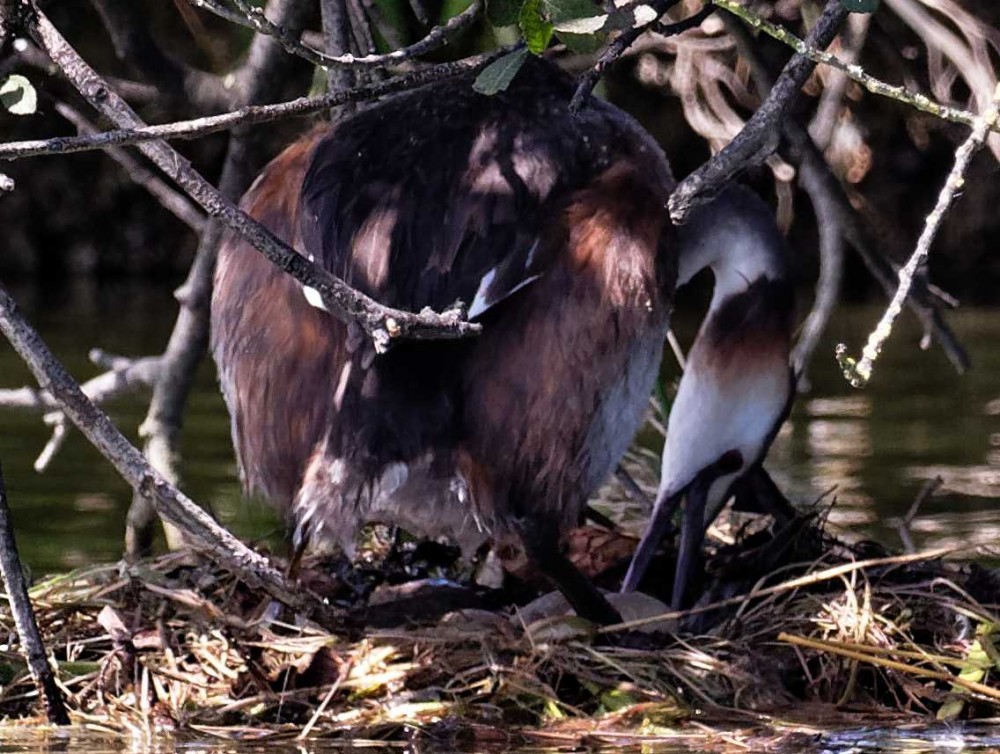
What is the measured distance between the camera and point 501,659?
393 centimetres

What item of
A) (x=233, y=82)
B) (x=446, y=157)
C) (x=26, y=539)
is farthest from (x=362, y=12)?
(x=26, y=539)

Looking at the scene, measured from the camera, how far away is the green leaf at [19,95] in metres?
3.24

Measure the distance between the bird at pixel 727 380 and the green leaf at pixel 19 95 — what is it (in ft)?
5.98

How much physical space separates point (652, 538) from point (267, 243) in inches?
68.1

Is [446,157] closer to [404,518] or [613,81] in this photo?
[404,518]

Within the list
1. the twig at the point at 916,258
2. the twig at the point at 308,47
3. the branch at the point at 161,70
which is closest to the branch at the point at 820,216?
the branch at the point at 161,70

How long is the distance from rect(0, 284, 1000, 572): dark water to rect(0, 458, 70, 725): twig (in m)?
1.17

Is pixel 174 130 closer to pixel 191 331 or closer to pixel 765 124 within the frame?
pixel 765 124

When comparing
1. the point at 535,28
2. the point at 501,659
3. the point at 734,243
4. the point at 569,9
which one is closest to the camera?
the point at 569,9

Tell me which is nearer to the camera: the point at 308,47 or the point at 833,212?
the point at 308,47

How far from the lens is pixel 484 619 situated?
165 inches

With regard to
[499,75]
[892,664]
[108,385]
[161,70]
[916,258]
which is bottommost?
[892,664]

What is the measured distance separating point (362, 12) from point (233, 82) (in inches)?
20.5

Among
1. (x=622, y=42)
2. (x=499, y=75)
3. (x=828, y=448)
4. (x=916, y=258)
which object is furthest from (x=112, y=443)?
(x=828, y=448)
